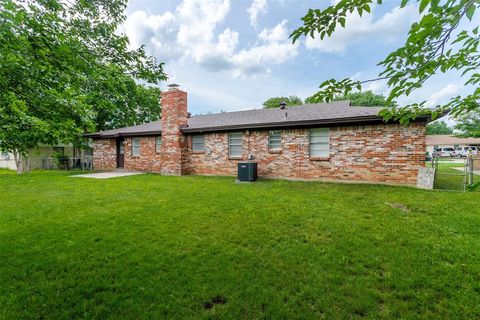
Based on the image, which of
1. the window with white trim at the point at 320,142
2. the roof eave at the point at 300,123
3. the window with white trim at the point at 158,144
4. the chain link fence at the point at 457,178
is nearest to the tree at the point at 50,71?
the chain link fence at the point at 457,178

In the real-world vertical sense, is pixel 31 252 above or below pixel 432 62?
below

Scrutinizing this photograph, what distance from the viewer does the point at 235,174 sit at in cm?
1196

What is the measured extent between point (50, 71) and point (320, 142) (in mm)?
9144

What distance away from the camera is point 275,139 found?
11039mm

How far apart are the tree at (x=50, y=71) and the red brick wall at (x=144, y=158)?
10355mm

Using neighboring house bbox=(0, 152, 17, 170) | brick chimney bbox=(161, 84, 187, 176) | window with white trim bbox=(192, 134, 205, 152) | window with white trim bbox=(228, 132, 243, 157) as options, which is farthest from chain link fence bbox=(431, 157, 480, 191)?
neighboring house bbox=(0, 152, 17, 170)

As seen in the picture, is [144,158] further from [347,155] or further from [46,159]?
[46,159]

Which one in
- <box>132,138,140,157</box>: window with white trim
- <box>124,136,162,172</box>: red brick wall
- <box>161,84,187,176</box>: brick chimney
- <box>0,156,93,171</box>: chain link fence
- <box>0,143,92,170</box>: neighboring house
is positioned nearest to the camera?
<box>161,84,187,176</box>: brick chimney

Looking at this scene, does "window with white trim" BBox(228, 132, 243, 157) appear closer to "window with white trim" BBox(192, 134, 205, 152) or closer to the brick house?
the brick house

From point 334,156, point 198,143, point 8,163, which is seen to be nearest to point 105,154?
point 198,143

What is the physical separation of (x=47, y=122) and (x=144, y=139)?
38.9 ft

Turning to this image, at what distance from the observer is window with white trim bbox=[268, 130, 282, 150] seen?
10.9 meters

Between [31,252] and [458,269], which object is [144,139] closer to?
[31,252]

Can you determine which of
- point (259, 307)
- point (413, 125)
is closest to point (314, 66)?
point (413, 125)
